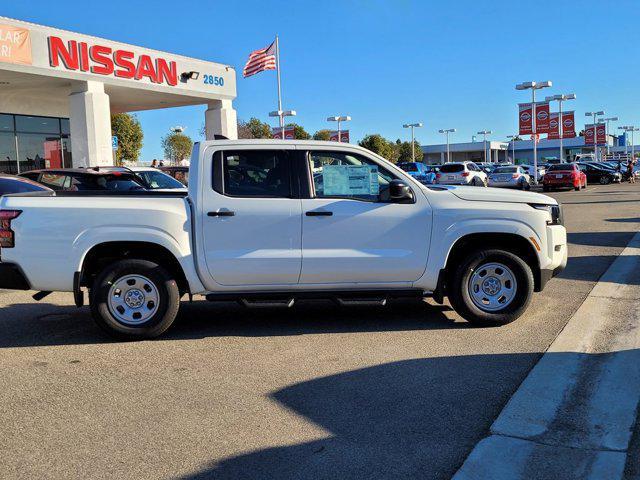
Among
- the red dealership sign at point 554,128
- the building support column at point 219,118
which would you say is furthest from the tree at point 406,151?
the building support column at point 219,118

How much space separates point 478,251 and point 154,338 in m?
3.36

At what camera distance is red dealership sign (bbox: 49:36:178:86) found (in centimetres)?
→ 2066

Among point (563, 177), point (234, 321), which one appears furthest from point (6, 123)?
point (563, 177)

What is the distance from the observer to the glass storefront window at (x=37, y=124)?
24578 mm

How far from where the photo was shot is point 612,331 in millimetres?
6000

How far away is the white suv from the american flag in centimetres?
1062

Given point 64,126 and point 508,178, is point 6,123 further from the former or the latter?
point 508,178

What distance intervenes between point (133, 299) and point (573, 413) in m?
4.05

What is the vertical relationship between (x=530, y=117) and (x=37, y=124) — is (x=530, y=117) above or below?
above

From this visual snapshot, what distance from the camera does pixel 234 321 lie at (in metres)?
6.84

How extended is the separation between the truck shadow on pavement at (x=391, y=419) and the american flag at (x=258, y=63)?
26.4 meters

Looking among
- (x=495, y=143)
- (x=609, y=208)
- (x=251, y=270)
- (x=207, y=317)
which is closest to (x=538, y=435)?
(x=251, y=270)

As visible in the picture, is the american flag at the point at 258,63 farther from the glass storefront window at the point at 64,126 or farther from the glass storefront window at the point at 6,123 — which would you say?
the glass storefront window at the point at 6,123

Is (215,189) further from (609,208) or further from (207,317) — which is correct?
(609,208)
